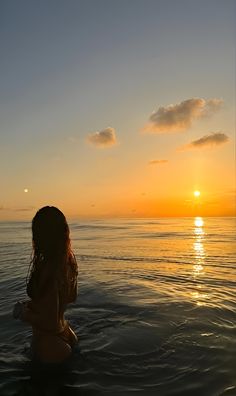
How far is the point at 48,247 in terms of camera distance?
Result: 5055 mm

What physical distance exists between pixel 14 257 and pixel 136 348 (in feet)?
49.1

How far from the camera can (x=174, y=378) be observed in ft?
17.5

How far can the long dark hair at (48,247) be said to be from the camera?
197 inches

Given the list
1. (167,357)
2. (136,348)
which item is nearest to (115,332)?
(136,348)

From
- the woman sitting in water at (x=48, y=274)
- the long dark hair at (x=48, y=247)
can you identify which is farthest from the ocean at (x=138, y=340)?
the long dark hair at (x=48, y=247)

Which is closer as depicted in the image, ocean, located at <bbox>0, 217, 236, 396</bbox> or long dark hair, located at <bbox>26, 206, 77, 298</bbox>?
long dark hair, located at <bbox>26, 206, 77, 298</bbox>

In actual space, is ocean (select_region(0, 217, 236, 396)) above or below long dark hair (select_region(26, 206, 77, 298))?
below

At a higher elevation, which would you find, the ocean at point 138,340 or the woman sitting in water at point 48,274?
the woman sitting in water at point 48,274

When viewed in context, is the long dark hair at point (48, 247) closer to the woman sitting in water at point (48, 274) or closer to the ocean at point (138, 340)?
the woman sitting in water at point (48, 274)

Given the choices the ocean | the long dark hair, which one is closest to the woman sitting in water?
the long dark hair

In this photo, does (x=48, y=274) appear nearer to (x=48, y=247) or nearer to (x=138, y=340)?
(x=48, y=247)

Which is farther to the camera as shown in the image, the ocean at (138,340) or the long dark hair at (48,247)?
the ocean at (138,340)

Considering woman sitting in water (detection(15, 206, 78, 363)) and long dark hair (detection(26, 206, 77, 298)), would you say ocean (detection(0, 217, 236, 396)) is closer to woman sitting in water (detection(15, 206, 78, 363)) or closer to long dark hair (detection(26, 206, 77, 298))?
woman sitting in water (detection(15, 206, 78, 363))

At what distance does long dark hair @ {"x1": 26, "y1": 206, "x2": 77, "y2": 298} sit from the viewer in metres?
5.00
